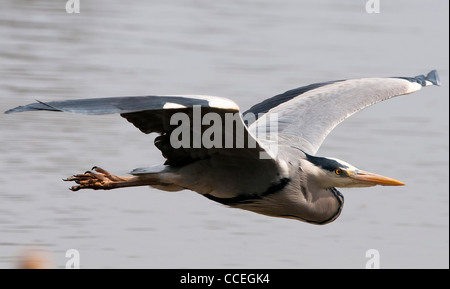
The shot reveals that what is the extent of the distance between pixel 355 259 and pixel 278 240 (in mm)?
605

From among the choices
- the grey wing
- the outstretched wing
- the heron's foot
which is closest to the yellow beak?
the grey wing

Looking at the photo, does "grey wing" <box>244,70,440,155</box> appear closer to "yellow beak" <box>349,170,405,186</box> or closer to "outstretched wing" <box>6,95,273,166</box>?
"yellow beak" <box>349,170,405,186</box>

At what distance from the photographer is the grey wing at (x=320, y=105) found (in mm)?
6395

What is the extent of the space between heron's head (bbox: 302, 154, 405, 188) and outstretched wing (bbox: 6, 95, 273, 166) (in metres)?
0.55

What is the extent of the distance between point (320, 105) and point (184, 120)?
6.42ft

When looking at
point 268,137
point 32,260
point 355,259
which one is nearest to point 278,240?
point 355,259

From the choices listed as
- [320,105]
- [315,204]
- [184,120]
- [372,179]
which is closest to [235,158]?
[184,120]

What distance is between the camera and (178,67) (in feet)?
35.2

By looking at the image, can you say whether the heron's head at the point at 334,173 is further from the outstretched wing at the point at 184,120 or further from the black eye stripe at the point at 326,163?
the outstretched wing at the point at 184,120

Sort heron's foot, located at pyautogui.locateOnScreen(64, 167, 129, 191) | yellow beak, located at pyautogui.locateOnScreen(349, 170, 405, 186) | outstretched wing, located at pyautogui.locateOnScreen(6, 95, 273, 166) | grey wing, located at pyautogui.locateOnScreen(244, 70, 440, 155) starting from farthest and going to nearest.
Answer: grey wing, located at pyautogui.locateOnScreen(244, 70, 440, 155) < yellow beak, located at pyautogui.locateOnScreen(349, 170, 405, 186) < heron's foot, located at pyautogui.locateOnScreen(64, 167, 129, 191) < outstretched wing, located at pyautogui.locateOnScreen(6, 95, 273, 166)

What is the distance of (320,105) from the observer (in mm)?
6754

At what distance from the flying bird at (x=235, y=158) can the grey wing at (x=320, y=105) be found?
12 mm

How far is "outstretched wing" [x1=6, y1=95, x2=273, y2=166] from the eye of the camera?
15.1 ft

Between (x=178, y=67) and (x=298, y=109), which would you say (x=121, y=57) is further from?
(x=298, y=109)
